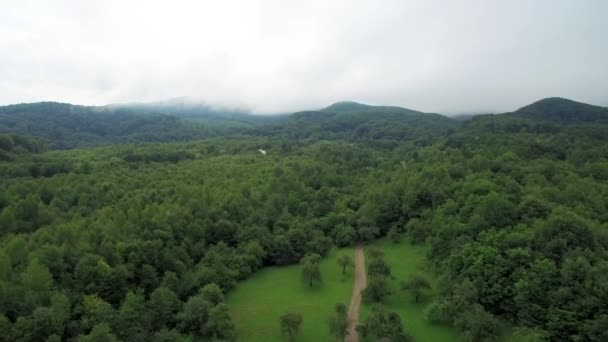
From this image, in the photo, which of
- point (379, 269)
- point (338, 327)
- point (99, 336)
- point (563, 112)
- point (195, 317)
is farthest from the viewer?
point (563, 112)

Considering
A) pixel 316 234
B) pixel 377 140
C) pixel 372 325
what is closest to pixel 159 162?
pixel 316 234

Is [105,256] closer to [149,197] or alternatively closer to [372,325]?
[149,197]

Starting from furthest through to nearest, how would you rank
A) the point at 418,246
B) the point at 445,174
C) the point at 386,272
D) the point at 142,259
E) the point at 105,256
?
the point at 445,174
the point at 418,246
the point at 386,272
the point at 142,259
the point at 105,256

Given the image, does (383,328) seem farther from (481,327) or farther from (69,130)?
(69,130)

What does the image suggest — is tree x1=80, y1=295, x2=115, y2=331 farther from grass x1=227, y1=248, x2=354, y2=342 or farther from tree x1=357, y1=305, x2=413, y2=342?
tree x1=357, y1=305, x2=413, y2=342

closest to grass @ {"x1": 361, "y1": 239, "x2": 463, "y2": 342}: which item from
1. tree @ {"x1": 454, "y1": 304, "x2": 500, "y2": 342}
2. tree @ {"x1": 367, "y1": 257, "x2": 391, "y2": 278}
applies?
tree @ {"x1": 367, "y1": 257, "x2": 391, "y2": 278}

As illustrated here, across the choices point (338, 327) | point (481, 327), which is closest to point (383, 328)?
point (338, 327)

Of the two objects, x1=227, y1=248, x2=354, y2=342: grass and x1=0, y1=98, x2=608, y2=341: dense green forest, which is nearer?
x1=0, y1=98, x2=608, y2=341: dense green forest
